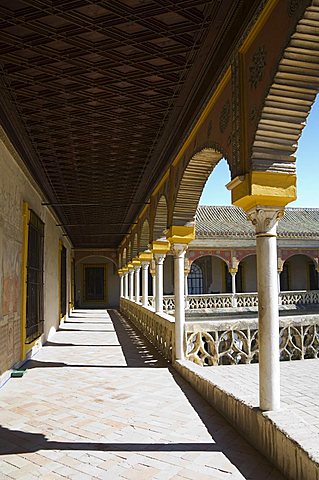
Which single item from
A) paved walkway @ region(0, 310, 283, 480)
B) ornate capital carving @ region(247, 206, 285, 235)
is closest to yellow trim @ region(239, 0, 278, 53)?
ornate capital carving @ region(247, 206, 285, 235)

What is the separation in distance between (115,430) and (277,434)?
166 cm

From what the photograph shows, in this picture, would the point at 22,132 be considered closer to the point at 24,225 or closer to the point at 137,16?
the point at 24,225

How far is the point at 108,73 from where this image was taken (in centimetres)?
441

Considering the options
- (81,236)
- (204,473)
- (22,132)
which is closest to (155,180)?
(22,132)

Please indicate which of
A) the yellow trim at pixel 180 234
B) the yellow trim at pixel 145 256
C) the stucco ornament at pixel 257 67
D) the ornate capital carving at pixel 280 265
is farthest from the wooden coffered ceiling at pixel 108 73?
the ornate capital carving at pixel 280 265

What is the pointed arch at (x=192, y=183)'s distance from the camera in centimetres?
613

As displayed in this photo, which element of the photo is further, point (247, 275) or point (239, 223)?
point (247, 275)

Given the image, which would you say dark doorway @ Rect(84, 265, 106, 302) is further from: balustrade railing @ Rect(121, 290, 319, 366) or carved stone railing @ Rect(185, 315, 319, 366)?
carved stone railing @ Rect(185, 315, 319, 366)

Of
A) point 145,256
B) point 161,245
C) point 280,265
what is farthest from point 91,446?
point 280,265

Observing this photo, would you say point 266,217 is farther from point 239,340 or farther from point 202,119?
point 239,340

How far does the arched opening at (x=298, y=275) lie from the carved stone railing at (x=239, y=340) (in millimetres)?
18550

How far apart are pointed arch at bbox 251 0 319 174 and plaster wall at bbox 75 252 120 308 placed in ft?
80.2

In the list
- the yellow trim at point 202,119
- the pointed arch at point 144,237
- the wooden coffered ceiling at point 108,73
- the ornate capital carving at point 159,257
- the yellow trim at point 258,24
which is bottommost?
the ornate capital carving at point 159,257

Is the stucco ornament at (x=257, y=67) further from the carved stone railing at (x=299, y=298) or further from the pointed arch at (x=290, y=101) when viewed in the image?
the carved stone railing at (x=299, y=298)
